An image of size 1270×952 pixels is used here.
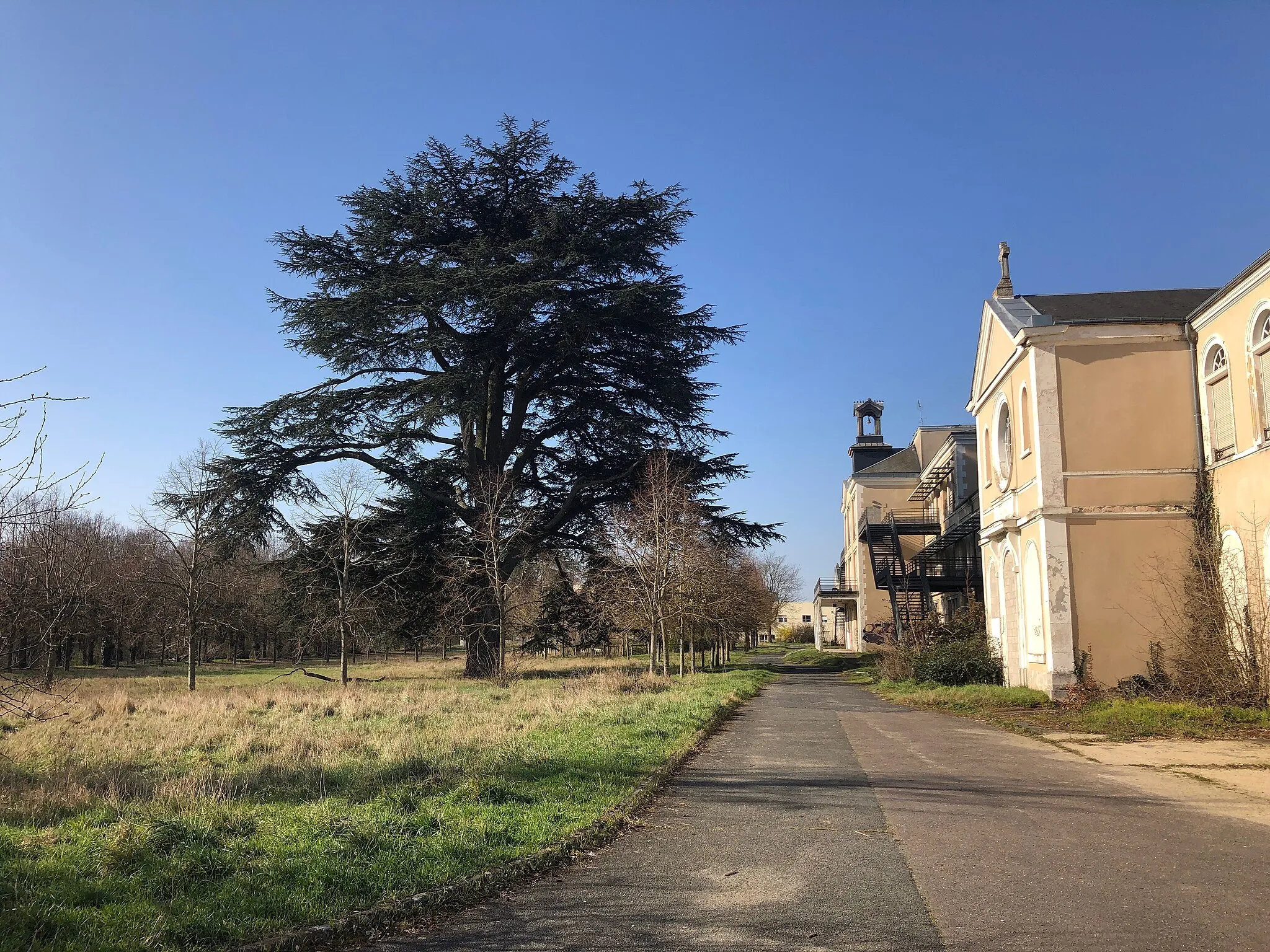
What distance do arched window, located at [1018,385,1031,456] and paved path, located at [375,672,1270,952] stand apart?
39.0 ft

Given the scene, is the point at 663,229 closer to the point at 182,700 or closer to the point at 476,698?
the point at 476,698

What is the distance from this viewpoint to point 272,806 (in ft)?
26.1

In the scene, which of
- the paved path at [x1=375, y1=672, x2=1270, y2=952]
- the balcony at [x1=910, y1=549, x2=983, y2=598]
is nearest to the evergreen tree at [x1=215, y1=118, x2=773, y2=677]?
the balcony at [x1=910, y1=549, x2=983, y2=598]

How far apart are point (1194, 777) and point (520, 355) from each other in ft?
71.4

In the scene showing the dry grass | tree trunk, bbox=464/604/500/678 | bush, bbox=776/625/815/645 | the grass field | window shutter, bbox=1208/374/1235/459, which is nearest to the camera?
the grass field

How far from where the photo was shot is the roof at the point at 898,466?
56938 millimetres

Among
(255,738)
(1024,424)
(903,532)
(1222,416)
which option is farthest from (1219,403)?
(903,532)

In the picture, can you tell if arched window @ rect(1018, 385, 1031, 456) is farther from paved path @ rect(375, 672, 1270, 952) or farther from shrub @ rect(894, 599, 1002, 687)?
paved path @ rect(375, 672, 1270, 952)

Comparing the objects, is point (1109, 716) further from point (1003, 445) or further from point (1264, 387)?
point (1003, 445)

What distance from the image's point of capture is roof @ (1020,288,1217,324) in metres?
20.1

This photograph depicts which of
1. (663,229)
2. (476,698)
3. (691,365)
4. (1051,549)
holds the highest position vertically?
(663,229)

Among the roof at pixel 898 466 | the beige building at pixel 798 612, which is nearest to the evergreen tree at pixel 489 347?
the roof at pixel 898 466

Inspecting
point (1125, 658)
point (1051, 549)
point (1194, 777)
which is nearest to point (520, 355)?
point (1051, 549)

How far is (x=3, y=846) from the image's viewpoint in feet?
20.3
